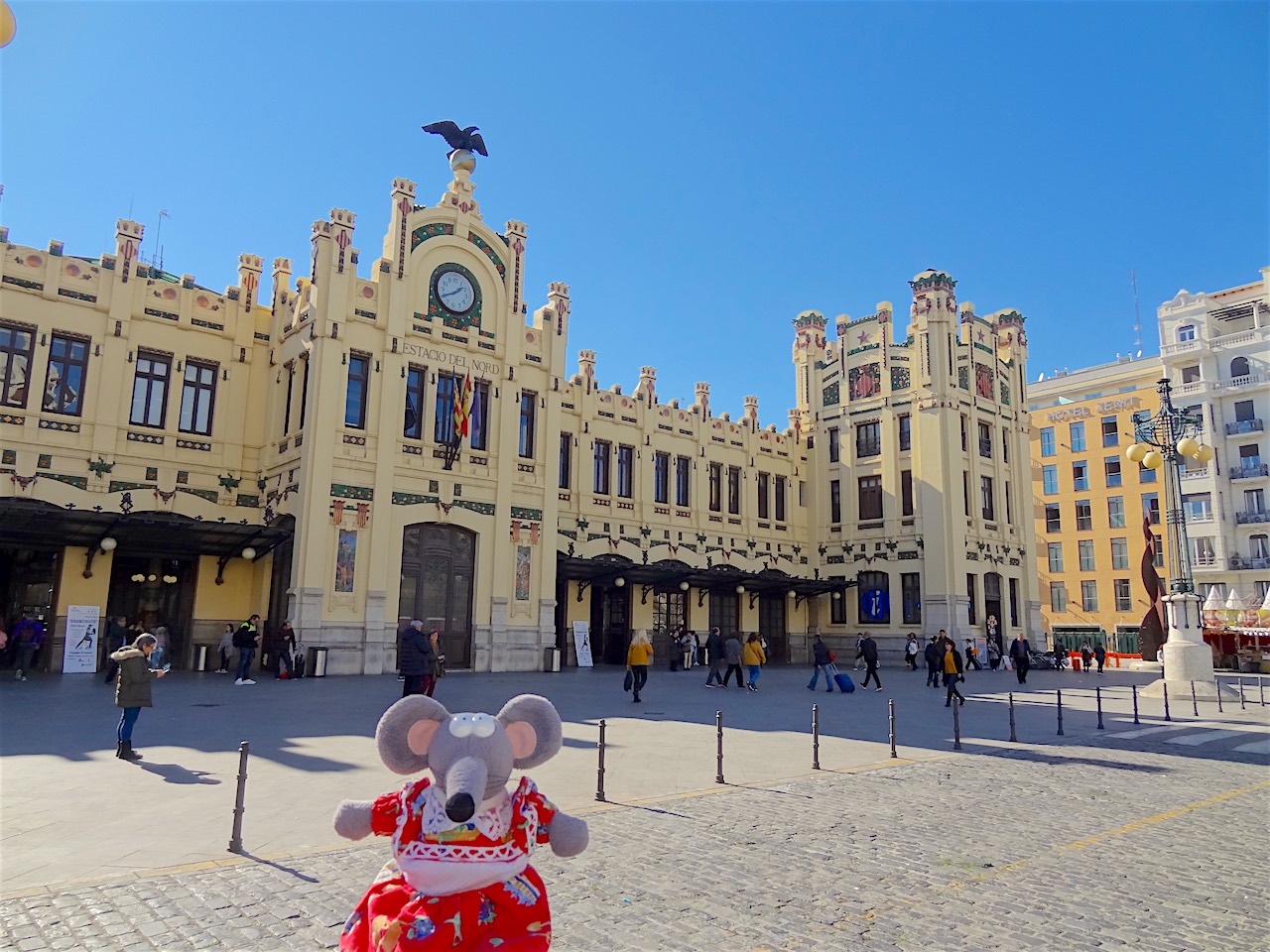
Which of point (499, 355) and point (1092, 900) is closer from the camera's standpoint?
point (1092, 900)

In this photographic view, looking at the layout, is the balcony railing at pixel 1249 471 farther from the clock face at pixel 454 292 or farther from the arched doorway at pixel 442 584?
the arched doorway at pixel 442 584

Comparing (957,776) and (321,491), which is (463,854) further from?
(321,491)

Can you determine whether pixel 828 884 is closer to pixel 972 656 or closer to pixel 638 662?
pixel 638 662

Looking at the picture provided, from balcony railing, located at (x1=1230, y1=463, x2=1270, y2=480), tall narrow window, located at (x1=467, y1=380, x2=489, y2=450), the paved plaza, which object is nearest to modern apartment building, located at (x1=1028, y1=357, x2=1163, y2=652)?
balcony railing, located at (x1=1230, y1=463, x2=1270, y2=480)

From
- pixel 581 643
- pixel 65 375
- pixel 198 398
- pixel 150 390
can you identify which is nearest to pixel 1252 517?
pixel 581 643

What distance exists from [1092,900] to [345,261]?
25366mm

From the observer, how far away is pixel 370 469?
26.3m

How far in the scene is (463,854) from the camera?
3645 millimetres

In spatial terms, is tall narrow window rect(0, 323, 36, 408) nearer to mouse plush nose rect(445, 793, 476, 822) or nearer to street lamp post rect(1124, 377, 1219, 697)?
mouse plush nose rect(445, 793, 476, 822)

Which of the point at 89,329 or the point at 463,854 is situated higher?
the point at 89,329

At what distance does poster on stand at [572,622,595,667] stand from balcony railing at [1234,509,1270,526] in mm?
40634

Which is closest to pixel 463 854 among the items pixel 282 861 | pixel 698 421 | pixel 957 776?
pixel 282 861

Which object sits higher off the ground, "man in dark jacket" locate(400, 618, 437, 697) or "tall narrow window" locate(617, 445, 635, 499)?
"tall narrow window" locate(617, 445, 635, 499)

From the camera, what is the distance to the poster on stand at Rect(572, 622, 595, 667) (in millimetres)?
30938
